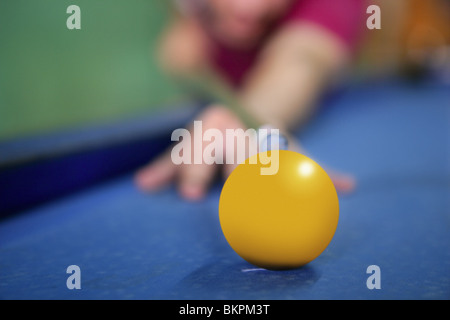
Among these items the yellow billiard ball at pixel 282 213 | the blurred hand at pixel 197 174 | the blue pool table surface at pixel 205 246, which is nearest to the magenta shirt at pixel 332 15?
the blue pool table surface at pixel 205 246

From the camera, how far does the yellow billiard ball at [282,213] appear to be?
477 mm

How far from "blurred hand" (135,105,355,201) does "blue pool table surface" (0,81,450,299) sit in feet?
0.08

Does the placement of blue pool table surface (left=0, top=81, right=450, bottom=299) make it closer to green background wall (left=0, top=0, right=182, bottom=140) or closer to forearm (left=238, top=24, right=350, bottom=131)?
forearm (left=238, top=24, right=350, bottom=131)

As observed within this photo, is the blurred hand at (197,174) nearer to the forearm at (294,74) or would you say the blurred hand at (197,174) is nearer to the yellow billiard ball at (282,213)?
the forearm at (294,74)

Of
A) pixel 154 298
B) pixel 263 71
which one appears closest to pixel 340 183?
pixel 154 298

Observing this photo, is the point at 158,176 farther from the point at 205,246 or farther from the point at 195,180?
the point at 205,246

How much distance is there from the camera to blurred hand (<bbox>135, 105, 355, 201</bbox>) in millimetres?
882

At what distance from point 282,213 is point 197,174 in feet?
1.45

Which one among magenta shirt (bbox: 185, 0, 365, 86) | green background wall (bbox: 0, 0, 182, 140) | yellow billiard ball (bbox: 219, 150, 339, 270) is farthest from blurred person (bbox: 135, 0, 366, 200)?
green background wall (bbox: 0, 0, 182, 140)

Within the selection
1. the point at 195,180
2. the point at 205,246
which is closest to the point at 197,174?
the point at 195,180

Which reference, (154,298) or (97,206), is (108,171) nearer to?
(97,206)

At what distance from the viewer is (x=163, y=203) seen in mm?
840

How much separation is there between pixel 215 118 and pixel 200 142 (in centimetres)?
7

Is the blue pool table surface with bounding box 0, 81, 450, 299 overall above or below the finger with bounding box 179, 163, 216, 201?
below
